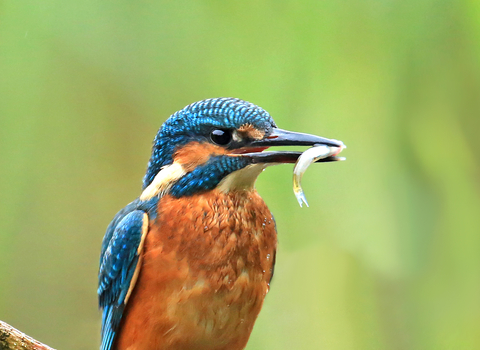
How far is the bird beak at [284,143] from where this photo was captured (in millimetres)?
2240

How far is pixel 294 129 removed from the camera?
3766mm

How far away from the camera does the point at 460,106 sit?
3.69m

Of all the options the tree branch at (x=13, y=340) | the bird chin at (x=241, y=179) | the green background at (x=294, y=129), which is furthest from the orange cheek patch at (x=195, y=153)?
the green background at (x=294, y=129)

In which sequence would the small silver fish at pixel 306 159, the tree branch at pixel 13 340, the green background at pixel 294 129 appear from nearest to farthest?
1. the tree branch at pixel 13 340
2. the small silver fish at pixel 306 159
3. the green background at pixel 294 129

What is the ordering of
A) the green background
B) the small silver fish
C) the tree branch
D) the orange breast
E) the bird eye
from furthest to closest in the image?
the green background → the bird eye → the orange breast → the small silver fish → the tree branch

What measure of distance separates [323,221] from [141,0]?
214cm

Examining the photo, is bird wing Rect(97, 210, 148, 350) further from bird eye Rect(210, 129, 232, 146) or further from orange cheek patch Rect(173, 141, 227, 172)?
bird eye Rect(210, 129, 232, 146)

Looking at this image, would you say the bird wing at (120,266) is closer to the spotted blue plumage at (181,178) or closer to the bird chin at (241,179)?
the spotted blue plumage at (181,178)

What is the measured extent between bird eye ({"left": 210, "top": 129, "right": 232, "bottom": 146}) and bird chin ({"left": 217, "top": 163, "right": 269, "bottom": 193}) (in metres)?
0.14

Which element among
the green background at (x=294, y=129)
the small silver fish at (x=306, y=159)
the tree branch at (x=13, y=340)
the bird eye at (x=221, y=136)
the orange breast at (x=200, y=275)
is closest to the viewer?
the tree branch at (x=13, y=340)

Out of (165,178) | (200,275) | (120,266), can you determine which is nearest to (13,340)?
(120,266)

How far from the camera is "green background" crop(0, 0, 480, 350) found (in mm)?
3656

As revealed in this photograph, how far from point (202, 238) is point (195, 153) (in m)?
0.37

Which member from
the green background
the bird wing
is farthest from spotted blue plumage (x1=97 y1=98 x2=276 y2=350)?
the green background
